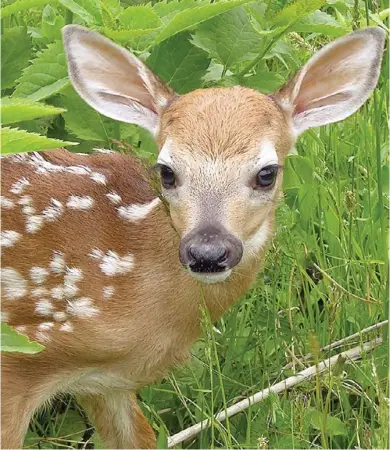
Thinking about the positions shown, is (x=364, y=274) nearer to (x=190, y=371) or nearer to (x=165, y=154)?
(x=190, y=371)

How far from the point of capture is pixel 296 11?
2949 millimetres

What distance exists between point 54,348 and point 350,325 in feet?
2.96

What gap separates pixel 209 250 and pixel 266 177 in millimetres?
324

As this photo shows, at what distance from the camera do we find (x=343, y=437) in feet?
9.49

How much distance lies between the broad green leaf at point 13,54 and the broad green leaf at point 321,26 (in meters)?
0.79

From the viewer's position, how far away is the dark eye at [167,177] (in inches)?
102

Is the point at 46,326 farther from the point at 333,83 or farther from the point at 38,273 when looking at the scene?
the point at 333,83

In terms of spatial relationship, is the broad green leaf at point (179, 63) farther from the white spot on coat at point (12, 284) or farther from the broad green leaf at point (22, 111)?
the broad green leaf at point (22, 111)

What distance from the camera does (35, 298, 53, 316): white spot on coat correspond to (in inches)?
111

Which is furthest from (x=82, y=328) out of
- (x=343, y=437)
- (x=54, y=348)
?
(x=343, y=437)

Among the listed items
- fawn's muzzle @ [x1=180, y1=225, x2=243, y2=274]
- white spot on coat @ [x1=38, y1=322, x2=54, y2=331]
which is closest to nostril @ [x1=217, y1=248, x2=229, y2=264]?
fawn's muzzle @ [x1=180, y1=225, x2=243, y2=274]

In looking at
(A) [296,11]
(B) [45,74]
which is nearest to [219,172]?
(A) [296,11]

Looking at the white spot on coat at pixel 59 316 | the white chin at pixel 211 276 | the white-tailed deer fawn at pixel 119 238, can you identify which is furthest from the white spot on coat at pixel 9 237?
the white chin at pixel 211 276

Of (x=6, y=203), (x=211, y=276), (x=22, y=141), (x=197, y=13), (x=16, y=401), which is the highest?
(x=22, y=141)
